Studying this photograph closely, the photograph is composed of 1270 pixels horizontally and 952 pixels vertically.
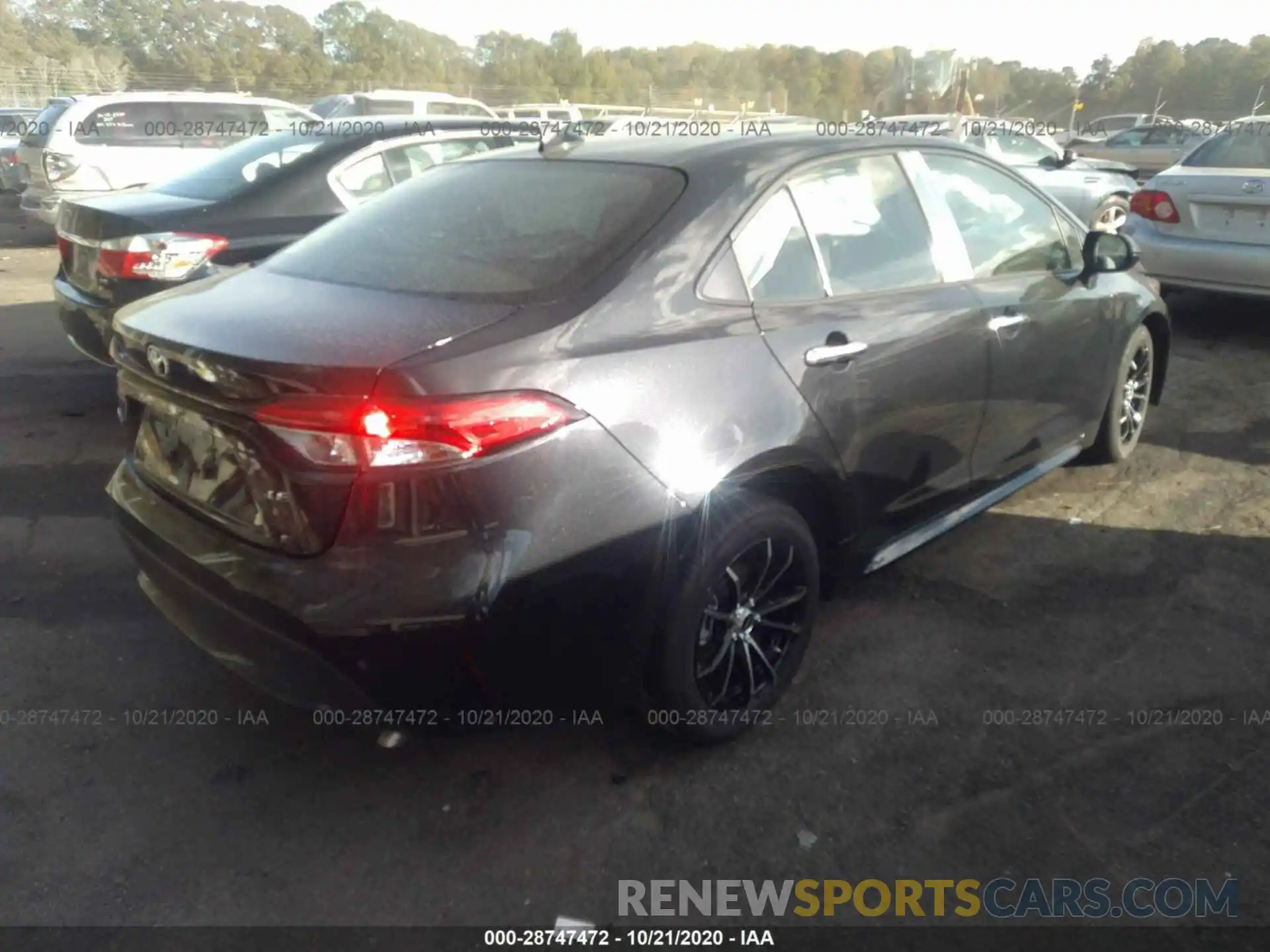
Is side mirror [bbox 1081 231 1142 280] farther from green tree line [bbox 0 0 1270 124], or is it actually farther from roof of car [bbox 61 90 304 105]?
green tree line [bbox 0 0 1270 124]

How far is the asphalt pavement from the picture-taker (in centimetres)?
234

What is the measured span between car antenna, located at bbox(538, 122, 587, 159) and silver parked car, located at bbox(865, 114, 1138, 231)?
23.7ft

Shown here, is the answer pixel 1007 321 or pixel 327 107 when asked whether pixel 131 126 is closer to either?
pixel 327 107

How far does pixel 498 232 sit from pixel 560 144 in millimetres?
638

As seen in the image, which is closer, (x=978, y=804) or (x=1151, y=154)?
(x=978, y=804)

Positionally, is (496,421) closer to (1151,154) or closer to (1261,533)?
(1261,533)

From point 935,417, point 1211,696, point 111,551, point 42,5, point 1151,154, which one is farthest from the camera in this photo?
point 42,5

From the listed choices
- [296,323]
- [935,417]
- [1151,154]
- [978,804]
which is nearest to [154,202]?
[296,323]

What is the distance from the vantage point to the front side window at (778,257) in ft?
8.89

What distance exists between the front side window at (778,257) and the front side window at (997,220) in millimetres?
809

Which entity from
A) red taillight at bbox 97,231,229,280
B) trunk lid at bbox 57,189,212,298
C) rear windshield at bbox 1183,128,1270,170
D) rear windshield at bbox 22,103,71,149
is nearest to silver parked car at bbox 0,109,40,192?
rear windshield at bbox 22,103,71,149

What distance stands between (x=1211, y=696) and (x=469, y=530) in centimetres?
237

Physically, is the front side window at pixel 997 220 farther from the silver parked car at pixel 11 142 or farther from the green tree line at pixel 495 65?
the green tree line at pixel 495 65

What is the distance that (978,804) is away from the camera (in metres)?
2.57
